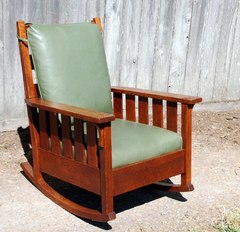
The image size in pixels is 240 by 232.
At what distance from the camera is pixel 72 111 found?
272cm

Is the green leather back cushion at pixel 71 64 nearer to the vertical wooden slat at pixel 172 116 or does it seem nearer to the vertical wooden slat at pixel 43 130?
the vertical wooden slat at pixel 43 130

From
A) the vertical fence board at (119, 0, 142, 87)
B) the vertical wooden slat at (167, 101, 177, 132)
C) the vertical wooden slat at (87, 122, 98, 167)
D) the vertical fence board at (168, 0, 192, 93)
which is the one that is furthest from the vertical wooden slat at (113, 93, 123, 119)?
the vertical fence board at (168, 0, 192, 93)

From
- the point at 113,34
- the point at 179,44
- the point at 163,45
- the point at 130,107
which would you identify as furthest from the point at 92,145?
the point at 179,44

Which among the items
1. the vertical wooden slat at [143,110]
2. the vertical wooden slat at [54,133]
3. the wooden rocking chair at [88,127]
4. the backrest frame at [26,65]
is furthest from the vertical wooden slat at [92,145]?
the vertical wooden slat at [143,110]

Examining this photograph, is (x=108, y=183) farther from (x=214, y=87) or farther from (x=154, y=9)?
(x=214, y=87)

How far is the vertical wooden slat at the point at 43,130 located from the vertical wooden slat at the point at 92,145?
16.1 inches

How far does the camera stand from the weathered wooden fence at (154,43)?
402 cm

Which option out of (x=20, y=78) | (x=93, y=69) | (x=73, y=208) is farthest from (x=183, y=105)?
(x=20, y=78)

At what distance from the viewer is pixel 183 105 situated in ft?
10.0

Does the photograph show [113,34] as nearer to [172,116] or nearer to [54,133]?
[172,116]

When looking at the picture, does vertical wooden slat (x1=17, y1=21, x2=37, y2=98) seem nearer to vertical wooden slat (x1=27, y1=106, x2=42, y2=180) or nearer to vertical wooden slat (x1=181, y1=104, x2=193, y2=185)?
vertical wooden slat (x1=27, y1=106, x2=42, y2=180)

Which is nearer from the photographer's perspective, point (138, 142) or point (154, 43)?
point (138, 142)

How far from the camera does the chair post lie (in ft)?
8.50

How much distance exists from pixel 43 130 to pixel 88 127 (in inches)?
17.9
